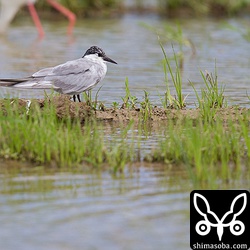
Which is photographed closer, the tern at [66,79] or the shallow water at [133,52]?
the tern at [66,79]

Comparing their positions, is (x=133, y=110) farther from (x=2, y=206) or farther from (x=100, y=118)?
(x=2, y=206)

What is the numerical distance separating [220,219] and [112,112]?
9.55 feet

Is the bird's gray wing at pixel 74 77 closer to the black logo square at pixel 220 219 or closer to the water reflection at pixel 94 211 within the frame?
the water reflection at pixel 94 211

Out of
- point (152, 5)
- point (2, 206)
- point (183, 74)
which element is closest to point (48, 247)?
point (2, 206)

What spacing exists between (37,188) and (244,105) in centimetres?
354

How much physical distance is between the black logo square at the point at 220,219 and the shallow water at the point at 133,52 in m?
2.81

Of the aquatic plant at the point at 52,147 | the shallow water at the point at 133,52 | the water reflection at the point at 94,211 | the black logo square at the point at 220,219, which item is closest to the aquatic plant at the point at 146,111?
the shallow water at the point at 133,52

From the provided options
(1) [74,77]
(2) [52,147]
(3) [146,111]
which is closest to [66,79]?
(1) [74,77]

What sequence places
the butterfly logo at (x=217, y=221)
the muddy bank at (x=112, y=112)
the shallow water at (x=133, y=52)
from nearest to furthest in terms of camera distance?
the butterfly logo at (x=217, y=221), the muddy bank at (x=112, y=112), the shallow water at (x=133, y=52)

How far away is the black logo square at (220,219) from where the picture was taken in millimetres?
4555

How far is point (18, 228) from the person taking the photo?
4590 millimetres

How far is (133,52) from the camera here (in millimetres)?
12625

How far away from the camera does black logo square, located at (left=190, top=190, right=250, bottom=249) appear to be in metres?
4.55

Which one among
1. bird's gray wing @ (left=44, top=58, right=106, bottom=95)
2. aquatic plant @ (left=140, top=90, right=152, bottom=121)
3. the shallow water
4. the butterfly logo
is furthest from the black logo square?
the shallow water
